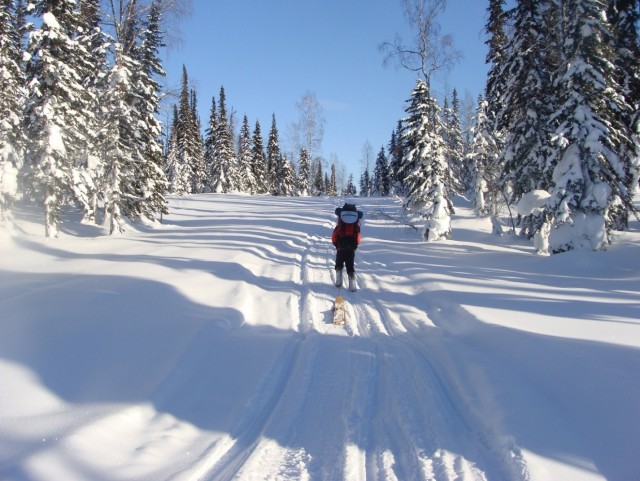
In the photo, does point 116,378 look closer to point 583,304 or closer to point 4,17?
point 583,304

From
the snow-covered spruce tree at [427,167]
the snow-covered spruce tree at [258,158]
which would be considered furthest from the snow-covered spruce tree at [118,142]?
the snow-covered spruce tree at [258,158]

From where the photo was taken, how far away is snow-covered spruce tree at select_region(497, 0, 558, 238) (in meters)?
14.9

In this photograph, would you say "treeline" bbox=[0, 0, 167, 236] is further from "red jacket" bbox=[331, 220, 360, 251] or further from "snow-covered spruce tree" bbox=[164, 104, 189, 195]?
"snow-covered spruce tree" bbox=[164, 104, 189, 195]

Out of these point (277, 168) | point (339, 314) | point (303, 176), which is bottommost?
point (339, 314)

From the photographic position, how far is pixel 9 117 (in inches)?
862

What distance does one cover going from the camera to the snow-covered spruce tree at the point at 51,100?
17844 millimetres

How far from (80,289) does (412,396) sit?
627 cm

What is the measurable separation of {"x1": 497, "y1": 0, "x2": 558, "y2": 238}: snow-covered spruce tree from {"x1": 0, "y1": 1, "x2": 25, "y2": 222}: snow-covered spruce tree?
2124 cm

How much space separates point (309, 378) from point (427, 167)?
1709 cm

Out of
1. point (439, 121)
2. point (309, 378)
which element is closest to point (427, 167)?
point (439, 121)

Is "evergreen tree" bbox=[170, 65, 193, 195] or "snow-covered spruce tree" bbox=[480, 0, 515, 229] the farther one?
"evergreen tree" bbox=[170, 65, 193, 195]

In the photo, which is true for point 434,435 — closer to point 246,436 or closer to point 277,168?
point 246,436

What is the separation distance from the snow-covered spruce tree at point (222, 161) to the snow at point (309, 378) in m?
49.0

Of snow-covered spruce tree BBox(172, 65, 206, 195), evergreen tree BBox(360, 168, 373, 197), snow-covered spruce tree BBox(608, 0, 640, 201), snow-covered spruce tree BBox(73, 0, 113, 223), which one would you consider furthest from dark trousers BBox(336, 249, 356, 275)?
evergreen tree BBox(360, 168, 373, 197)
